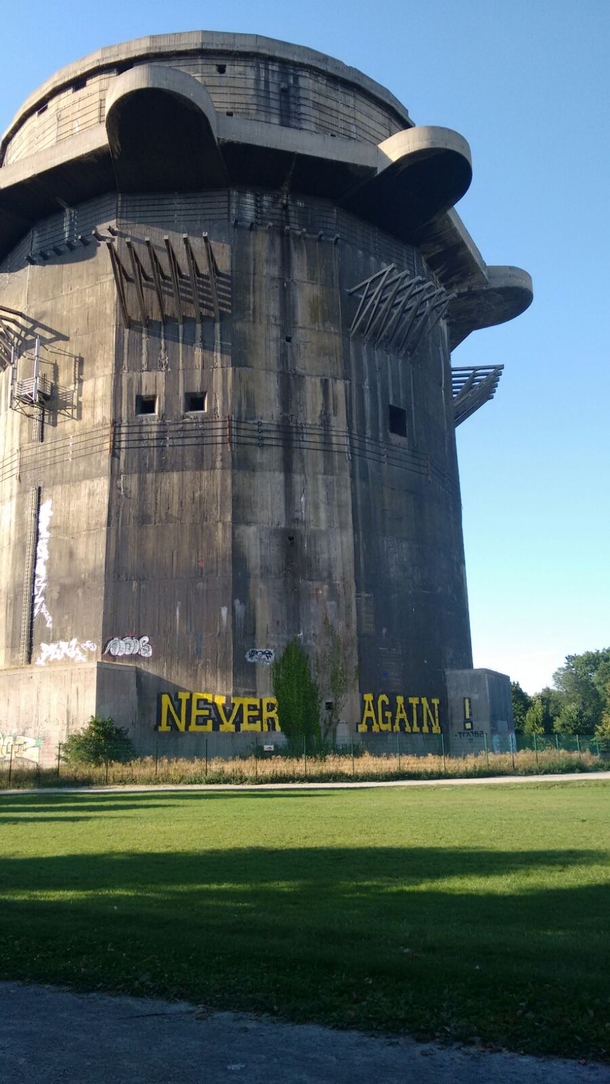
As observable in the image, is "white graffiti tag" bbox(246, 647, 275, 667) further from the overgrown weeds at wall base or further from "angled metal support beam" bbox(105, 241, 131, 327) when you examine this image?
"angled metal support beam" bbox(105, 241, 131, 327)

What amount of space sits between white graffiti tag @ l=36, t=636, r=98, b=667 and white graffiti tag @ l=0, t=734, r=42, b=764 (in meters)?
3.96

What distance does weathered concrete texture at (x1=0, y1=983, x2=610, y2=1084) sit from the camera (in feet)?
16.3

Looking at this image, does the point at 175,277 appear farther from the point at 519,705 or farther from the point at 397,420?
the point at 519,705

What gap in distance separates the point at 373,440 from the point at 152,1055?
133 ft

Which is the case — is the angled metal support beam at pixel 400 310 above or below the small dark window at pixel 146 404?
above

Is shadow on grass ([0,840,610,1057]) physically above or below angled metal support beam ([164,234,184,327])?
below

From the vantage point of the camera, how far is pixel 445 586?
4691cm

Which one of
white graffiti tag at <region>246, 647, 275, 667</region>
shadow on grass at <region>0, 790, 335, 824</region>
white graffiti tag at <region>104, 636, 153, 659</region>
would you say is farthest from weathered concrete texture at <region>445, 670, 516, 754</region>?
shadow on grass at <region>0, 790, 335, 824</region>

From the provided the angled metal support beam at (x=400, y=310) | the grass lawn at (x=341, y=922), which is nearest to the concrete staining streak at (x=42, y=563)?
the angled metal support beam at (x=400, y=310)

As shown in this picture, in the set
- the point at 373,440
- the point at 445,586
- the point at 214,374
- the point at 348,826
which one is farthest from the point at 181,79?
the point at 348,826

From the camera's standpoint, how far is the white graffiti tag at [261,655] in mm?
40188

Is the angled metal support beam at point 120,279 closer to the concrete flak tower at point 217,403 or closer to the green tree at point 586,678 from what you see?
the concrete flak tower at point 217,403

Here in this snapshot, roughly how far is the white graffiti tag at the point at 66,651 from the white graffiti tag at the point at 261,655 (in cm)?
677

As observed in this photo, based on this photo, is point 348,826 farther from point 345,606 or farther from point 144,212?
point 144,212
